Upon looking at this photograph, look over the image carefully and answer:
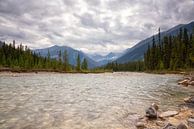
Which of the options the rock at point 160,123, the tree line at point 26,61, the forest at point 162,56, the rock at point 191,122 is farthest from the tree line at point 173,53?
the rock at point 160,123

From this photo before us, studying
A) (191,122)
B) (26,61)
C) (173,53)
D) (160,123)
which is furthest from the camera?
(26,61)

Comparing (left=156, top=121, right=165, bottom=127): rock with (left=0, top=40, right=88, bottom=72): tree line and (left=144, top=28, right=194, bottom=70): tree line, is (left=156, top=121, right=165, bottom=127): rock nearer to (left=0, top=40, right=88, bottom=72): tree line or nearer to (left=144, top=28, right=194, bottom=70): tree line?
(left=144, top=28, right=194, bottom=70): tree line

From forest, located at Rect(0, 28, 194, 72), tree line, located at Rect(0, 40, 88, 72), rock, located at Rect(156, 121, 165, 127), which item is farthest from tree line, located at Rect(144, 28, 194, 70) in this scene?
rock, located at Rect(156, 121, 165, 127)

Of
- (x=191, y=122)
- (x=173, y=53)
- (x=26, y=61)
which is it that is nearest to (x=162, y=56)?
(x=173, y=53)

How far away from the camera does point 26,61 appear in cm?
11244

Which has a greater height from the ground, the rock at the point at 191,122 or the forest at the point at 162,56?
the forest at the point at 162,56

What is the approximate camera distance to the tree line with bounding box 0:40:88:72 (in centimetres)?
11200

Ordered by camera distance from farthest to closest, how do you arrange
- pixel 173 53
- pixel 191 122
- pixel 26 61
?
1. pixel 26 61
2. pixel 173 53
3. pixel 191 122

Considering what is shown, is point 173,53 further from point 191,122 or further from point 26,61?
point 191,122

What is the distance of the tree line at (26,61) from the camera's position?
112 metres

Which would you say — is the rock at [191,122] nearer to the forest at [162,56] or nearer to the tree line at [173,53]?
the forest at [162,56]

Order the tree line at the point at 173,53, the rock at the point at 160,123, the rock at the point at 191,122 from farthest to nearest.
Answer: the tree line at the point at 173,53 < the rock at the point at 160,123 < the rock at the point at 191,122

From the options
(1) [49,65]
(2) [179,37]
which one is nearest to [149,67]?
(2) [179,37]

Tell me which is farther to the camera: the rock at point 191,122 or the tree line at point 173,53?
the tree line at point 173,53
